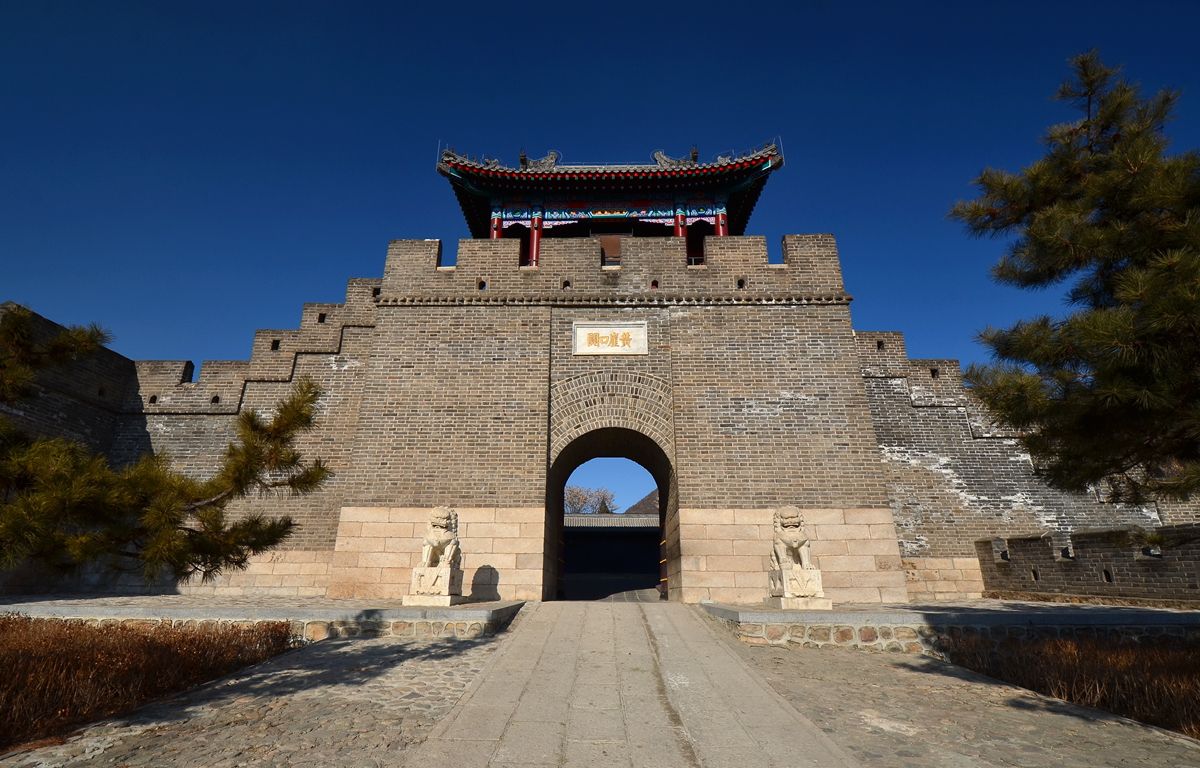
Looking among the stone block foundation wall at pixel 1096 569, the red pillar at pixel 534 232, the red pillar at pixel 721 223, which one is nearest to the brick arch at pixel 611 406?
the stone block foundation wall at pixel 1096 569

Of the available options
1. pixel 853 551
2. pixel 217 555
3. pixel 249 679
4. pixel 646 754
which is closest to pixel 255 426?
pixel 217 555

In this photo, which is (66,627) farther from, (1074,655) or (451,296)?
(1074,655)

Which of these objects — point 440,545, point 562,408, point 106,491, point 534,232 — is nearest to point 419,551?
point 440,545

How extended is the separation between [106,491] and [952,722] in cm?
577

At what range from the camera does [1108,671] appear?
4898 millimetres

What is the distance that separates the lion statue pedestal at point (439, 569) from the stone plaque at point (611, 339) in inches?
162

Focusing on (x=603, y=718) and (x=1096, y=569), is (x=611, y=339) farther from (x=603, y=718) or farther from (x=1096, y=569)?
(x=1096, y=569)

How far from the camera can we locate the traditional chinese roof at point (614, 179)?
16094 mm

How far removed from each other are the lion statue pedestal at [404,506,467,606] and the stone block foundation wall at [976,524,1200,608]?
8.87 metres

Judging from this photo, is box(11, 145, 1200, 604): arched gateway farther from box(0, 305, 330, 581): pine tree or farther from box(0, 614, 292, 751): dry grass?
box(0, 305, 330, 581): pine tree

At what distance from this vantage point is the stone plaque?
11.0 meters

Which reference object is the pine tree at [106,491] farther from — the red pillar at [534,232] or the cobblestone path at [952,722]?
the red pillar at [534,232]

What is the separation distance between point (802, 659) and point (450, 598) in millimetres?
4565

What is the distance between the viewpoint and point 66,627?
5.89 meters
